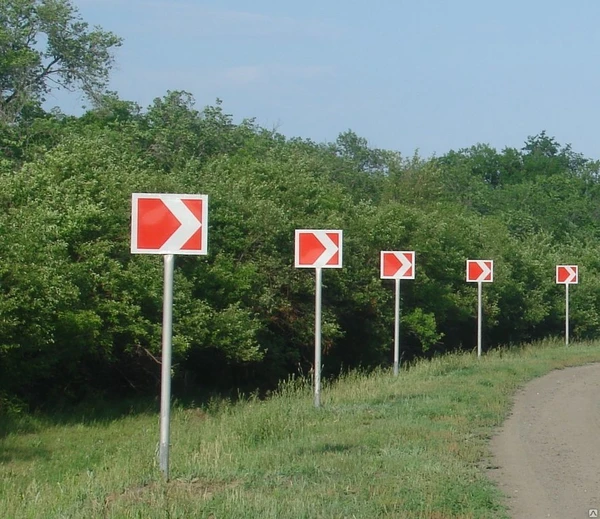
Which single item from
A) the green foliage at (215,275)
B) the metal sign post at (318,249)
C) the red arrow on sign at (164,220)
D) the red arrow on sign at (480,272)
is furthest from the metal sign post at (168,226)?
the red arrow on sign at (480,272)

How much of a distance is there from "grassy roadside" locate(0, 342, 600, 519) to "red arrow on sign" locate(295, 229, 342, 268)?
2.26 metres

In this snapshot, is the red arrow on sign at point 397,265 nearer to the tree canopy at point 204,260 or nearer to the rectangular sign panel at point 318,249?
the tree canopy at point 204,260

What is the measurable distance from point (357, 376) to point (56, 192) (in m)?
7.69

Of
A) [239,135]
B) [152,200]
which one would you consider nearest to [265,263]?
[152,200]

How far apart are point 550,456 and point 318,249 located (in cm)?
551

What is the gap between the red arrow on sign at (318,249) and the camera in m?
15.9

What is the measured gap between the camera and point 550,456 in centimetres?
1187

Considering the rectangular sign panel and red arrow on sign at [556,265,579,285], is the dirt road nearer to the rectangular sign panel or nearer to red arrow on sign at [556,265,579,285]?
the rectangular sign panel

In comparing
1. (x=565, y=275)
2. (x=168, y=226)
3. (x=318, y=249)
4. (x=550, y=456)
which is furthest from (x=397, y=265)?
(x=565, y=275)

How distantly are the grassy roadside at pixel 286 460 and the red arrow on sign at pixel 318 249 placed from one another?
226 cm

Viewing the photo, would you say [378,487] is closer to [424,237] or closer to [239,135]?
[424,237]

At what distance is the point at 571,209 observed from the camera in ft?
246

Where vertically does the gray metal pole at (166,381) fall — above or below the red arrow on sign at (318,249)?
below

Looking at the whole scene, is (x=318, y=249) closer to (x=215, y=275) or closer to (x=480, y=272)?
(x=215, y=275)
